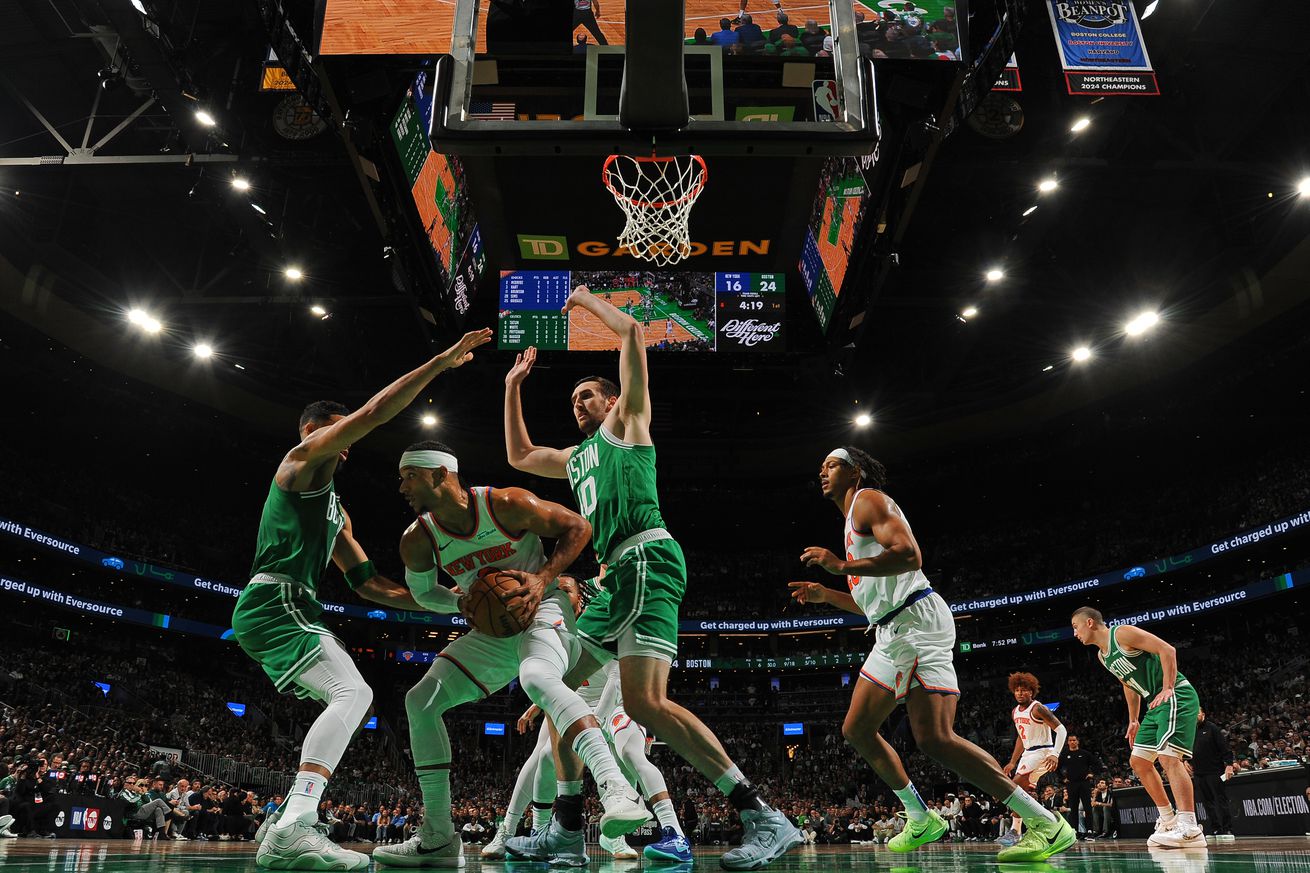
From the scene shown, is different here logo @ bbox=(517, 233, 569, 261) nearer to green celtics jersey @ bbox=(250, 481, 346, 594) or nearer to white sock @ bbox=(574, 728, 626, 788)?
green celtics jersey @ bbox=(250, 481, 346, 594)

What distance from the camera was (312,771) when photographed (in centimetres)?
393

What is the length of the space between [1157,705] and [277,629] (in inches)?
281

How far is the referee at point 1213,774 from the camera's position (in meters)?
12.2

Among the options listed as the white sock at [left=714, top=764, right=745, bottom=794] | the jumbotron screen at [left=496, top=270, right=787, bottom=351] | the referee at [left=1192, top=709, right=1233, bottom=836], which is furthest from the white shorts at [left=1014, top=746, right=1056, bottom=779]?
the white sock at [left=714, top=764, right=745, bottom=794]

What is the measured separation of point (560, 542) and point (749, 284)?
7.92m

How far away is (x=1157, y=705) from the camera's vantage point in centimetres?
792

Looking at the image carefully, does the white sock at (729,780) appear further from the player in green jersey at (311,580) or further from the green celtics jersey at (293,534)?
the green celtics jersey at (293,534)

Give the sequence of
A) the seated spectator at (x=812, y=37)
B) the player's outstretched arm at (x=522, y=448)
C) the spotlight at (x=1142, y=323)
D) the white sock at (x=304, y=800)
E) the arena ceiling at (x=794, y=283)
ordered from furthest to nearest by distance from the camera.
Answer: the spotlight at (x=1142, y=323) → the arena ceiling at (x=794, y=283) → the seated spectator at (x=812, y=37) → the player's outstretched arm at (x=522, y=448) → the white sock at (x=304, y=800)

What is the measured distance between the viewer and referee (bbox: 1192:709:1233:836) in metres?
12.2

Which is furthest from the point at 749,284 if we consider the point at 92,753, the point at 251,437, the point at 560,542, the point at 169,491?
the point at 169,491

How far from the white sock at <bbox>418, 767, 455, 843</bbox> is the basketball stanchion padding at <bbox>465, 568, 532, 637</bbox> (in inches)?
28.3

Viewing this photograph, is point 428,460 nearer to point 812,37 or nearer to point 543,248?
point 812,37

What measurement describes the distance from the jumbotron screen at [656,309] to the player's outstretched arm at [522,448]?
5.71 meters

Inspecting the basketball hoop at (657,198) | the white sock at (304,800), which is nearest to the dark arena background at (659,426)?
the white sock at (304,800)
